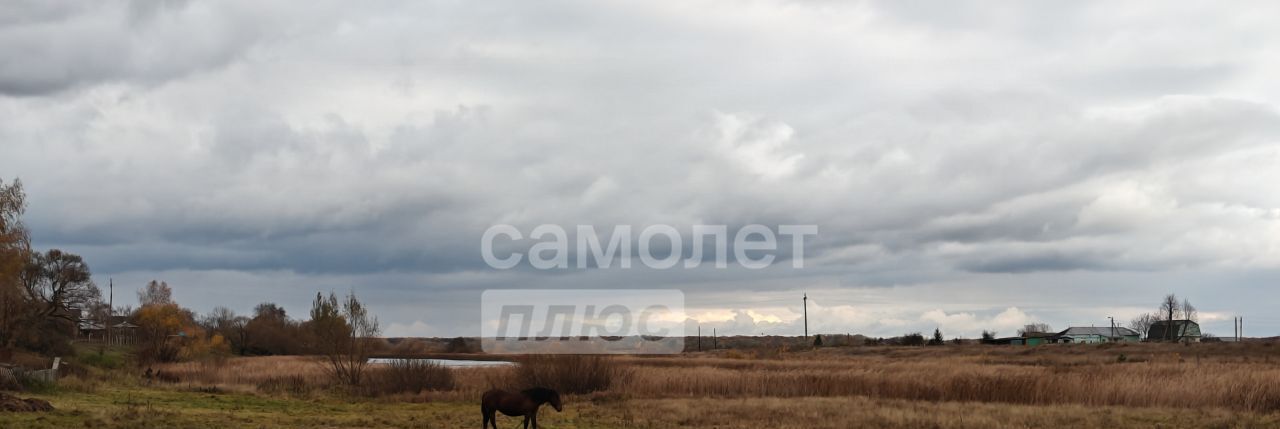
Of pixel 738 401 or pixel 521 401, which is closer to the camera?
pixel 521 401

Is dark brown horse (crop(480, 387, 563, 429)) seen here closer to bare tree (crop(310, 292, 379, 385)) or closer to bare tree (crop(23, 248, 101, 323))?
bare tree (crop(310, 292, 379, 385))

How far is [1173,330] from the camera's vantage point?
140m

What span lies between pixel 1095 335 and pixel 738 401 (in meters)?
118

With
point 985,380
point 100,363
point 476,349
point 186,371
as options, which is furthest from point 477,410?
point 476,349

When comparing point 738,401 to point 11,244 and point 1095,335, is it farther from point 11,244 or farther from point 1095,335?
point 1095,335

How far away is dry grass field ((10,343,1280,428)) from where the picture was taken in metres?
27.1

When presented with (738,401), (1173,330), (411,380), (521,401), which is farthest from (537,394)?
(1173,330)

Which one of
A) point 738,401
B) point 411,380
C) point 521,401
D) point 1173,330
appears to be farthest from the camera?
point 1173,330

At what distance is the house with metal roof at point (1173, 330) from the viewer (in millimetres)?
138500

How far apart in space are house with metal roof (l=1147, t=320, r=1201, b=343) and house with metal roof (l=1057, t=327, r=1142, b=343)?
4.06m

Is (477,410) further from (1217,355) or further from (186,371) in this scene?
(1217,355)

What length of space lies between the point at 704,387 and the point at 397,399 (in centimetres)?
1281

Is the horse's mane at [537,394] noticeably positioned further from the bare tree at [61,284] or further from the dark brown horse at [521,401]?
the bare tree at [61,284]

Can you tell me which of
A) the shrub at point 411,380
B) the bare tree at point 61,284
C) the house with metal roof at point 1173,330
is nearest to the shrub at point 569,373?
the shrub at point 411,380
